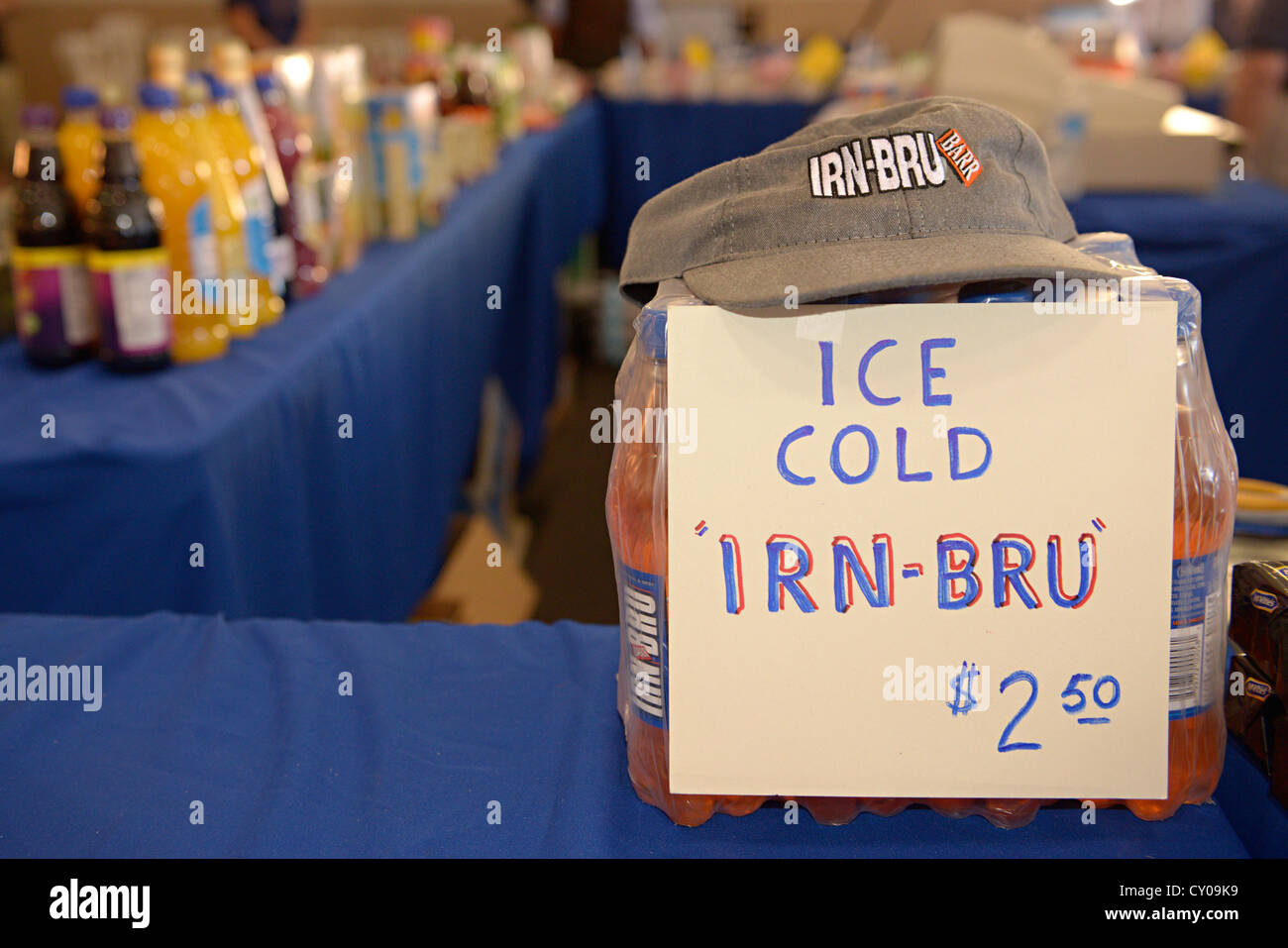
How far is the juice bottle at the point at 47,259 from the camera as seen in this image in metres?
1.24

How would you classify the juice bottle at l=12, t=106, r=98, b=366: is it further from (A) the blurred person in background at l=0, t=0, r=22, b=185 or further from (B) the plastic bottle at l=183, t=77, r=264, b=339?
(A) the blurred person in background at l=0, t=0, r=22, b=185

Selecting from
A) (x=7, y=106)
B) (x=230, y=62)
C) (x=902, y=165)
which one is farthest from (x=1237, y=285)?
(x=7, y=106)

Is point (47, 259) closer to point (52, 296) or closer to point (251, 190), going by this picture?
point (52, 296)

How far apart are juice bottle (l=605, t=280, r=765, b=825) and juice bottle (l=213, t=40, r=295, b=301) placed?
1032 millimetres

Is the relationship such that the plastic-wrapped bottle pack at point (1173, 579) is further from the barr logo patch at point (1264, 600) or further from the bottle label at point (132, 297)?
the bottle label at point (132, 297)

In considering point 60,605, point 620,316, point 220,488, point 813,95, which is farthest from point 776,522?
point 813,95

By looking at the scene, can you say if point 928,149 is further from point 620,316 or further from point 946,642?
point 620,316

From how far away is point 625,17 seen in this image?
5.75 m

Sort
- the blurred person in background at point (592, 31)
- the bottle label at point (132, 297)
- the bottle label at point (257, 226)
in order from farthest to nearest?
the blurred person in background at point (592, 31), the bottle label at point (257, 226), the bottle label at point (132, 297)

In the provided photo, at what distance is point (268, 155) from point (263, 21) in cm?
322

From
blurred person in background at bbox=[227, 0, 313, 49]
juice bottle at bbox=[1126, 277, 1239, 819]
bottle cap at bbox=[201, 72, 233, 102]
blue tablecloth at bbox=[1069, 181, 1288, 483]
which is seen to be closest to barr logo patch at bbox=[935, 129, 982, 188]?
juice bottle at bbox=[1126, 277, 1239, 819]

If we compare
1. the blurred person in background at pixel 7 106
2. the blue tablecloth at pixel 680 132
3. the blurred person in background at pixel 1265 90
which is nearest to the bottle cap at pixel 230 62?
the blue tablecloth at pixel 680 132

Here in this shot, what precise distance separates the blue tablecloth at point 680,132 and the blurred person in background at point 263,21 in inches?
56.5

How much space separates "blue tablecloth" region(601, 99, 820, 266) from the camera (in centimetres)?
498
